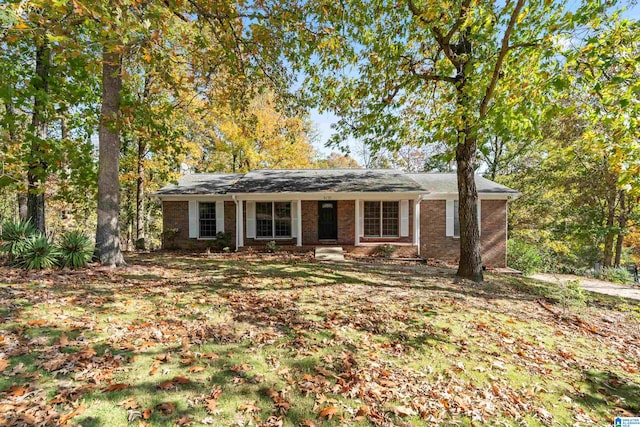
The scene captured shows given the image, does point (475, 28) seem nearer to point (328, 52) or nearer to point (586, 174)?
point (328, 52)

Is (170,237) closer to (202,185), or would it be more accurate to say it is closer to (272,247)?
(202,185)

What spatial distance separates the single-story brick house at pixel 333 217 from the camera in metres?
14.0

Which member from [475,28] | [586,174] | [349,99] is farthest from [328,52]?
[586,174]

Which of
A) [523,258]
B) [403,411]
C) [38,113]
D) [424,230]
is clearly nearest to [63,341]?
[403,411]

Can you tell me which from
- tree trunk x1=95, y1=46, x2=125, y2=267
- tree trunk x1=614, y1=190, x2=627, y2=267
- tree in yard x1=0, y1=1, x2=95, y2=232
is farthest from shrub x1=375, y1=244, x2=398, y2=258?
tree trunk x1=614, y1=190, x2=627, y2=267

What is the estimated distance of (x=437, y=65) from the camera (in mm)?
8414

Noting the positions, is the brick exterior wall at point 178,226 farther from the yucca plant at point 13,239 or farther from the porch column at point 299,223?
the yucca plant at point 13,239

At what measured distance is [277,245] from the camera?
14.2m

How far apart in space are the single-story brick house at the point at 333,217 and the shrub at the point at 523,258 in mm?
1010

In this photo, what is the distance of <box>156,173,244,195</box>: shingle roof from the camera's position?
14477 millimetres

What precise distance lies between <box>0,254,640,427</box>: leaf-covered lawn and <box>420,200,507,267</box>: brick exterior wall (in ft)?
26.1

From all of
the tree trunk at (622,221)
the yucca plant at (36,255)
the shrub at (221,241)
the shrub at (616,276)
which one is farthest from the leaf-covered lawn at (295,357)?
the tree trunk at (622,221)

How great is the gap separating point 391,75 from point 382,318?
673 centimetres

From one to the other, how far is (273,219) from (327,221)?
9.14 ft
